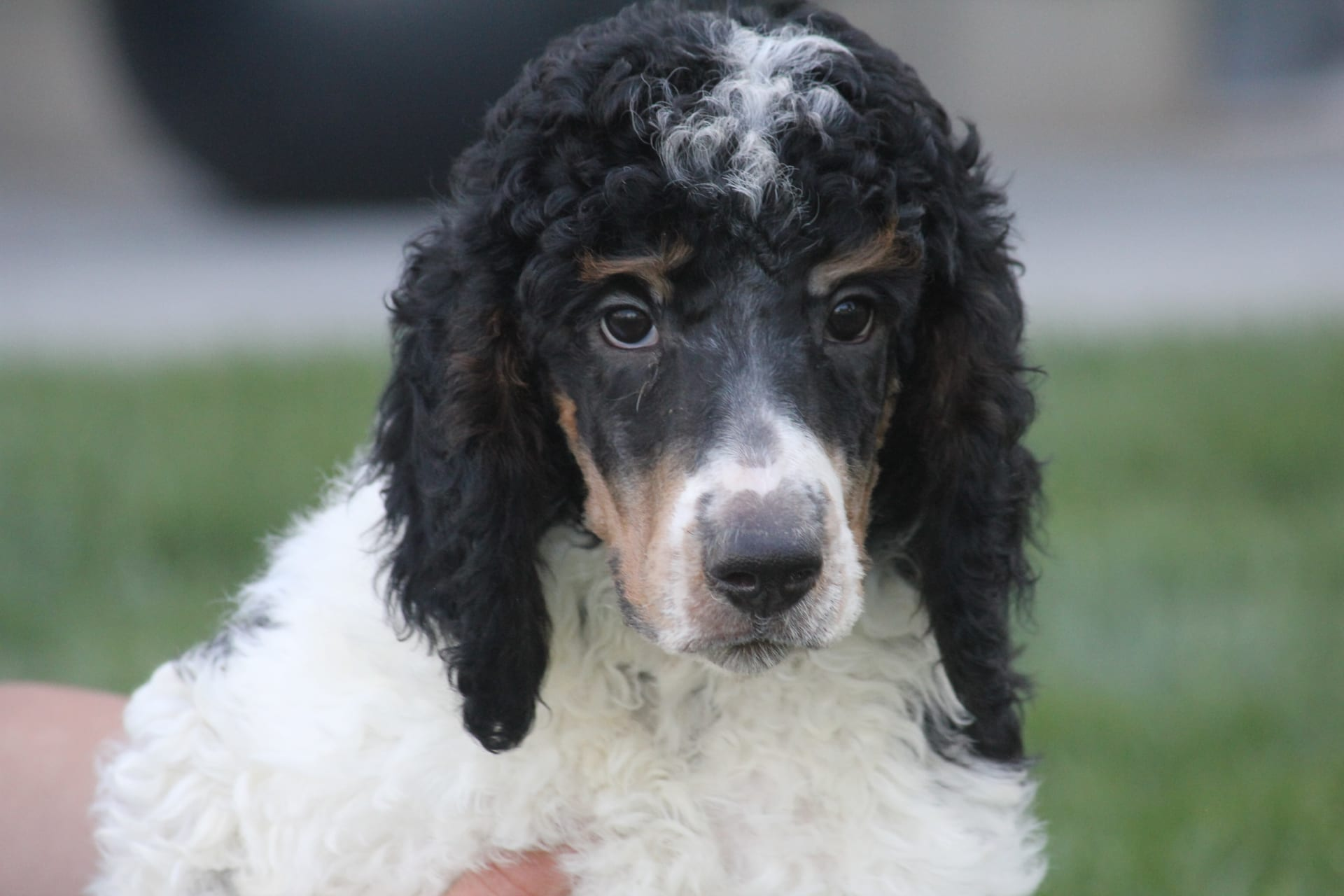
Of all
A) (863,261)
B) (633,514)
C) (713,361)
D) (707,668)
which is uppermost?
(863,261)

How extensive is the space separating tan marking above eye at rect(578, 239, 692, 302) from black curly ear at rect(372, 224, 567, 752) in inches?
8.9

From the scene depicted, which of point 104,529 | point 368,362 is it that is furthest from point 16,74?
point 104,529

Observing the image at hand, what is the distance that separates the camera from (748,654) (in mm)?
3098

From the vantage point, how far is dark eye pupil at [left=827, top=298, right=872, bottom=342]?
3279 millimetres

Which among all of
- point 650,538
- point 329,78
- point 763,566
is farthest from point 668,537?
point 329,78

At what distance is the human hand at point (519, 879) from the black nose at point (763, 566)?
2.50 feet

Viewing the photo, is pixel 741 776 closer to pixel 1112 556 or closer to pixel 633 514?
pixel 633 514

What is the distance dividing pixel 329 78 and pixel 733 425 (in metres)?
11.8

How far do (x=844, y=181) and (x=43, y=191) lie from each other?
1434 centimetres

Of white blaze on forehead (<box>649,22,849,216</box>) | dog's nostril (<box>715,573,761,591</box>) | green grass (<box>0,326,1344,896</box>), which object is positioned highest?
white blaze on forehead (<box>649,22,849,216</box>)

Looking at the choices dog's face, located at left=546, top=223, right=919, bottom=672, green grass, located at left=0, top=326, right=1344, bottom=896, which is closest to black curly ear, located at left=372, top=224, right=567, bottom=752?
dog's face, located at left=546, top=223, right=919, bottom=672

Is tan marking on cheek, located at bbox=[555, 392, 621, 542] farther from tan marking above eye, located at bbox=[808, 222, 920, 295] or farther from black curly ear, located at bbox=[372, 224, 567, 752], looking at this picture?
tan marking above eye, located at bbox=[808, 222, 920, 295]

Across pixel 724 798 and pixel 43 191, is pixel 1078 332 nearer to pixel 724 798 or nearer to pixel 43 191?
pixel 724 798

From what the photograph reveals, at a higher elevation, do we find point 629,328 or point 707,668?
point 629,328
